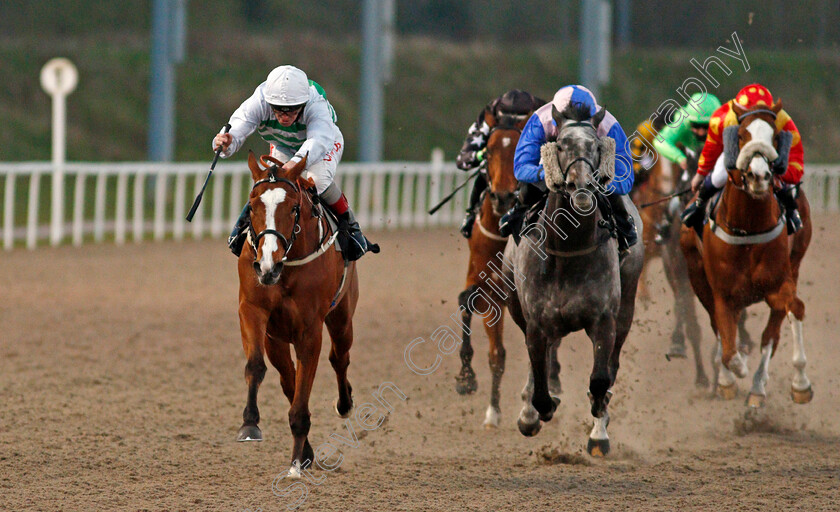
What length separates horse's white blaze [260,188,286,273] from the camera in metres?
5.42

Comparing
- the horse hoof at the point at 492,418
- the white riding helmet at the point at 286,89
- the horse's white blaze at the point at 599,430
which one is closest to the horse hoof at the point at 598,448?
the horse's white blaze at the point at 599,430

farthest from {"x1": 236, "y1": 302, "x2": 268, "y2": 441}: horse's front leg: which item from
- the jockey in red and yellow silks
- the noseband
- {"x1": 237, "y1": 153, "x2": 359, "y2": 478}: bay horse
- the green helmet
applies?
the green helmet

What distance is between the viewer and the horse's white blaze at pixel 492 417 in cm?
731

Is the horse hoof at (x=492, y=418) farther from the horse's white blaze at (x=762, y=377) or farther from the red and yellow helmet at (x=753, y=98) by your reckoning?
the red and yellow helmet at (x=753, y=98)

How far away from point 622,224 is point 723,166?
1.28 metres

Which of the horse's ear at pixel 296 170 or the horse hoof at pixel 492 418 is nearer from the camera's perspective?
the horse's ear at pixel 296 170

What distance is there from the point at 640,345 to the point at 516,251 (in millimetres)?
3729

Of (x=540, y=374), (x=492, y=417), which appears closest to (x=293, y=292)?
(x=540, y=374)

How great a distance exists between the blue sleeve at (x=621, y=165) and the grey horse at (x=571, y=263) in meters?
0.27

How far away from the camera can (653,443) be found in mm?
6926

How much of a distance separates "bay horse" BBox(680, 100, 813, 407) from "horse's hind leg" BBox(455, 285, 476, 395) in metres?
1.49

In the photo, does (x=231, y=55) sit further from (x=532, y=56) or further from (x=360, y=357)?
(x=360, y=357)

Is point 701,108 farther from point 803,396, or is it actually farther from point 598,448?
point 598,448

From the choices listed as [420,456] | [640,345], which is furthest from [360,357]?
[420,456]
